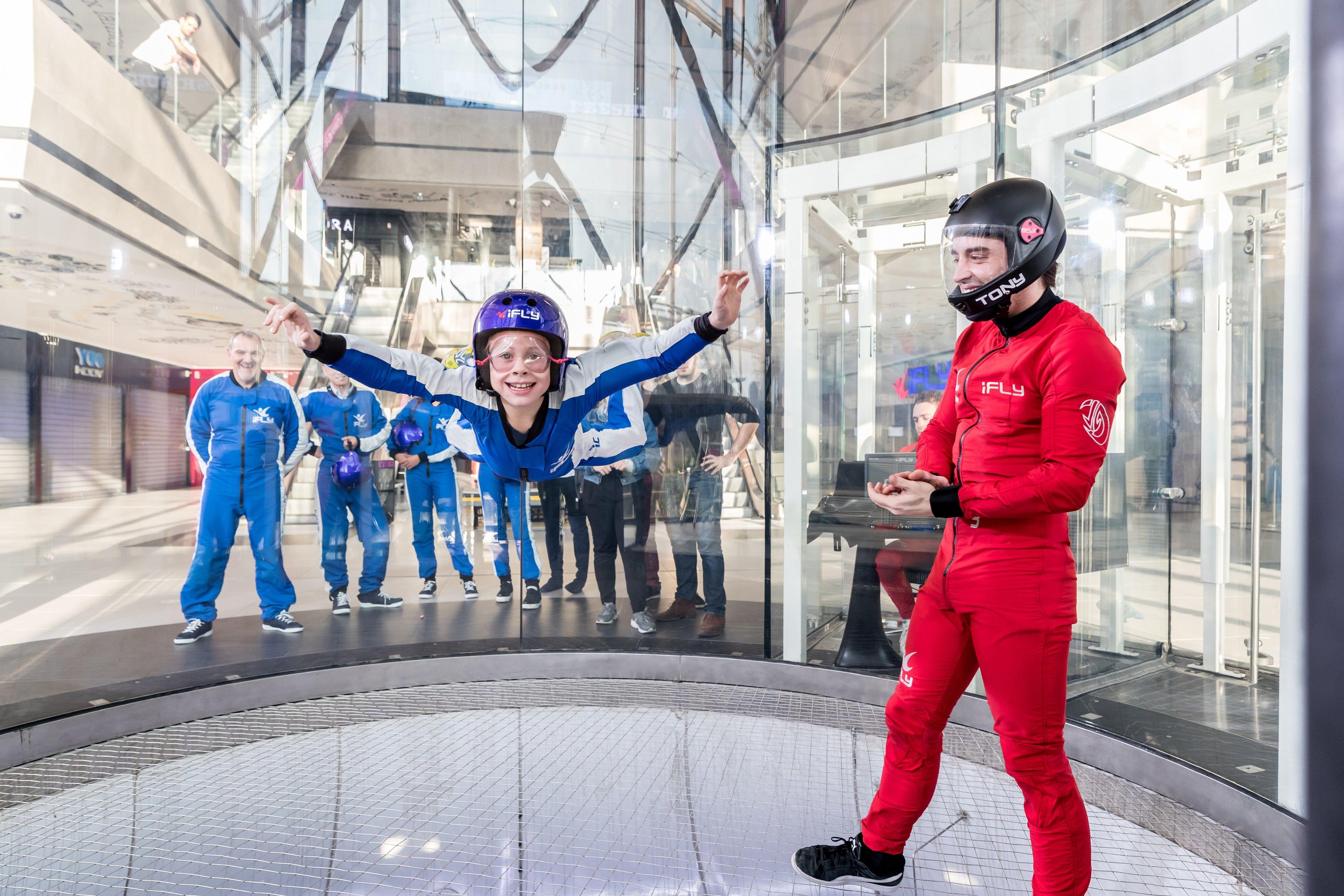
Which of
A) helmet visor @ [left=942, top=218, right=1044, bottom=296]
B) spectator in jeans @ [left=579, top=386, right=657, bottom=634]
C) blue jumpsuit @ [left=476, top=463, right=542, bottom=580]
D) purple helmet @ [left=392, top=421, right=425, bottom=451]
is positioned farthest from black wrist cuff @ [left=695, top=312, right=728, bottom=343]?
purple helmet @ [left=392, top=421, right=425, bottom=451]

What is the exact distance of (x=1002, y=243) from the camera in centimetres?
188

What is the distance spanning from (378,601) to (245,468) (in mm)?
1141

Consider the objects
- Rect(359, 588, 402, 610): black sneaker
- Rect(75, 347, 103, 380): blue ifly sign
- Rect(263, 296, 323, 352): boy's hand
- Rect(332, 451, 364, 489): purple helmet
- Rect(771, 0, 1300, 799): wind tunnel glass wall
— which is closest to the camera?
Rect(263, 296, 323, 352): boy's hand

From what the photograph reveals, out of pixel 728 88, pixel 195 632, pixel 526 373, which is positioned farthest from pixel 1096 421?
pixel 195 632

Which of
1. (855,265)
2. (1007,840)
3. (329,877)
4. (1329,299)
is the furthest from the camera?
(855,265)

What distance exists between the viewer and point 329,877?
205 cm

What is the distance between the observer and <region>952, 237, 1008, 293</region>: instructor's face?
1881 millimetres

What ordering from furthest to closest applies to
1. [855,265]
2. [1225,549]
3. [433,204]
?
[433,204] → [855,265] → [1225,549]

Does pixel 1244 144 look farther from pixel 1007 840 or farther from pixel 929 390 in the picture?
pixel 1007 840

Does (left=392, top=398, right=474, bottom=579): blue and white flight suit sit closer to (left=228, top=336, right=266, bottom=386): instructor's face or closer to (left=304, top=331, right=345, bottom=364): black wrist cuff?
(left=228, top=336, right=266, bottom=386): instructor's face

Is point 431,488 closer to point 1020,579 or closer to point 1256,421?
point 1020,579

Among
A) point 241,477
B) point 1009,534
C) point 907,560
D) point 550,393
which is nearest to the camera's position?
point 1009,534

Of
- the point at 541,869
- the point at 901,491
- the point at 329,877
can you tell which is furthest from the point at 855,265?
the point at 329,877

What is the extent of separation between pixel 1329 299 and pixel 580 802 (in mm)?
2477
